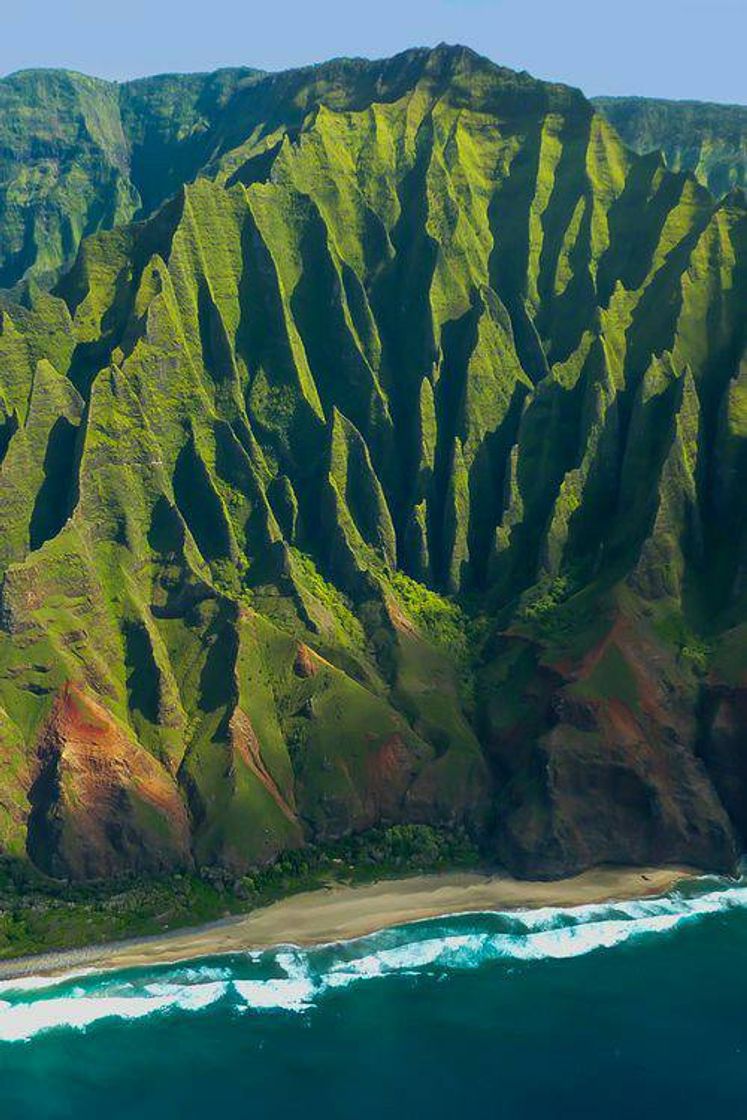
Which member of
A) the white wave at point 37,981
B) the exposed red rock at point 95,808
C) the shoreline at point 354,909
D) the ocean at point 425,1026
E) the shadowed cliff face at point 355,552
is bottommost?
the ocean at point 425,1026

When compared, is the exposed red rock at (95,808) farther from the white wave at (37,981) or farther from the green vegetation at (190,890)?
the white wave at (37,981)

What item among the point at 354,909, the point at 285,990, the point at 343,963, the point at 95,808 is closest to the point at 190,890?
the point at 95,808

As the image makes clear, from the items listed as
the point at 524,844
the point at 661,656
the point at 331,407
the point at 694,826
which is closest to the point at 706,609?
the point at 661,656

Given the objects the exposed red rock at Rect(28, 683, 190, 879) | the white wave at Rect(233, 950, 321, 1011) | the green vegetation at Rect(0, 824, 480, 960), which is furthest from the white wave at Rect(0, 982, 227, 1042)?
the exposed red rock at Rect(28, 683, 190, 879)

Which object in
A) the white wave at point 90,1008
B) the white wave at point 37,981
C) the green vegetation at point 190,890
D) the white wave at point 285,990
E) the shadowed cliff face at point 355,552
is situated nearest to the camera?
the white wave at point 90,1008

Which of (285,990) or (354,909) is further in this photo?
(354,909)

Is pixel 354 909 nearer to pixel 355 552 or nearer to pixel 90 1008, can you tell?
pixel 90 1008

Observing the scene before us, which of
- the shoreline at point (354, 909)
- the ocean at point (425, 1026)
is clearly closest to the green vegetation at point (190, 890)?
the shoreline at point (354, 909)
